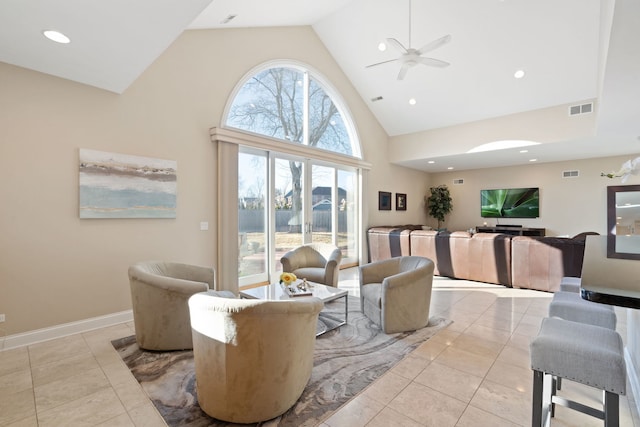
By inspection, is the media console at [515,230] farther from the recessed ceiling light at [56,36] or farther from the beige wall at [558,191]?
the recessed ceiling light at [56,36]

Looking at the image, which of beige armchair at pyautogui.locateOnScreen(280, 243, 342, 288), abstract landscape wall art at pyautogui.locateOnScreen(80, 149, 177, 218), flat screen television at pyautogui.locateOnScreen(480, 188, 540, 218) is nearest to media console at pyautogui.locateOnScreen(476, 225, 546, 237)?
flat screen television at pyautogui.locateOnScreen(480, 188, 540, 218)

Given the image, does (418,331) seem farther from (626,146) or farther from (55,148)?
(626,146)

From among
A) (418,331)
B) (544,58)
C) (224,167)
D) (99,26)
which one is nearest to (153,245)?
(224,167)

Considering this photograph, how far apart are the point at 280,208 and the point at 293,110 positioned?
2.02 metres

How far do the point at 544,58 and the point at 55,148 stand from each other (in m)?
7.37

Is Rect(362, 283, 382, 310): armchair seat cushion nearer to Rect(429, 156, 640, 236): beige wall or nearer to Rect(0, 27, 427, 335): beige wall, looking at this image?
Rect(0, 27, 427, 335): beige wall

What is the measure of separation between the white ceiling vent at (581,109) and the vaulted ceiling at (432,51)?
125mm

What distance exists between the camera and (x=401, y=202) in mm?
8930

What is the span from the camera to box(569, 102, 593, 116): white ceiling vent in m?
5.54

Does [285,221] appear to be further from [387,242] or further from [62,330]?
[62,330]

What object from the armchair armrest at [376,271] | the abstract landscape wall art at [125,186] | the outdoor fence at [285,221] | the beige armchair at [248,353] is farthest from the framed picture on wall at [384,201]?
the beige armchair at [248,353]

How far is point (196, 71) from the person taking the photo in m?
4.30

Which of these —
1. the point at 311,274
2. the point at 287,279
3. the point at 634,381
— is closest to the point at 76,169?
the point at 287,279

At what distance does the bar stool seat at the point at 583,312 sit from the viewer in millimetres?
1916
